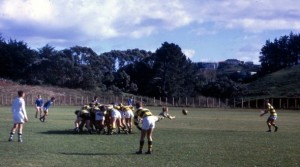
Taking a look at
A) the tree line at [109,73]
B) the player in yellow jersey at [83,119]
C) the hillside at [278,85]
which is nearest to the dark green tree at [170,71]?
the tree line at [109,73]

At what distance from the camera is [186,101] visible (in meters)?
98.9

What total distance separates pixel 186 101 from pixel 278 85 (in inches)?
985

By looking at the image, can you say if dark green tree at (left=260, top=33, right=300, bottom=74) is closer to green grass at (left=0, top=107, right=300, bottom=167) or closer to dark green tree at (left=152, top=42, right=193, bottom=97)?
dark green tree at (left=152, top=42, right=193, bottom=97)

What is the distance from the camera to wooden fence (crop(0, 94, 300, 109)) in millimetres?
90938

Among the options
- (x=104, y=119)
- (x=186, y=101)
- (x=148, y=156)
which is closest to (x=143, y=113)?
(x=148, y=156)

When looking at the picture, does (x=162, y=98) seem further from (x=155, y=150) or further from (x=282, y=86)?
(x=155, y=150)

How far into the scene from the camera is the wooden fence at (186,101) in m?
90.9

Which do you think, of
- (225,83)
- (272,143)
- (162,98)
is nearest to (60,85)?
(162,98)

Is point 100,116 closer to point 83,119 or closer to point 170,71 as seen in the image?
point 83,119

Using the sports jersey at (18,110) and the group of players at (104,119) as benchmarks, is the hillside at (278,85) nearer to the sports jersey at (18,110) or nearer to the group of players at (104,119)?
the group of players at (104,119)

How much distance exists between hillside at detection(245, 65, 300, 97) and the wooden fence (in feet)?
25.3

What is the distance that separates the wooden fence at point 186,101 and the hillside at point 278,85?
7703mm

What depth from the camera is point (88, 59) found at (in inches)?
4582

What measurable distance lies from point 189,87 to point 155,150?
289 feet
